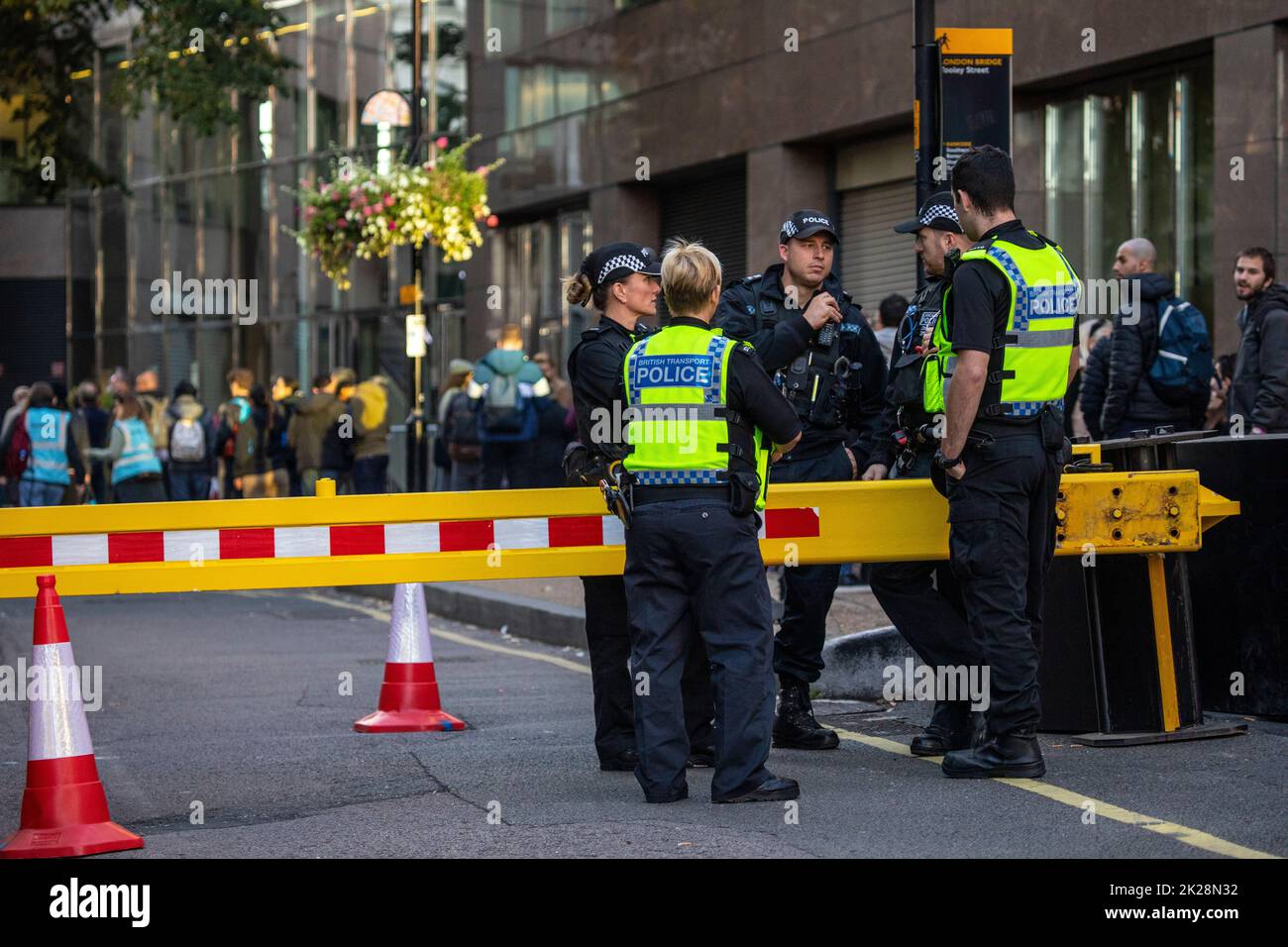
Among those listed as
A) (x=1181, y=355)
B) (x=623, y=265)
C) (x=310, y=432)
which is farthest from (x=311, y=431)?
(x=623, y=265)

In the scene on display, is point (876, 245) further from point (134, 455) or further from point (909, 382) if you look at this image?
point (909, 382)

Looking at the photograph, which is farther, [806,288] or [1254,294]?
[1254,294]

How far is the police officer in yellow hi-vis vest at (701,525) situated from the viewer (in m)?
6.94

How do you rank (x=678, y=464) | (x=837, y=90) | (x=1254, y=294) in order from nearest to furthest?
(x=678, y=464)
(x=1254, y=294)
(x=837, y=90)

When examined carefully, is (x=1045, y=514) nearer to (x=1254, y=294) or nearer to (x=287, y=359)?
(x=1254, y=294)

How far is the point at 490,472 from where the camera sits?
749 inches

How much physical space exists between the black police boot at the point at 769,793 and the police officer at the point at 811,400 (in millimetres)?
1256

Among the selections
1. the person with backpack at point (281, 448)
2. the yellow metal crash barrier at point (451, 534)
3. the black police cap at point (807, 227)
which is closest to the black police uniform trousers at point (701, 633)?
the yellow metal crash barrier at point (451, 534)

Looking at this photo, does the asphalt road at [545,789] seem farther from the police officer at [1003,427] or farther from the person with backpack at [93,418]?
the person with backpack at [93,418]

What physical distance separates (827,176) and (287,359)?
17.3 m

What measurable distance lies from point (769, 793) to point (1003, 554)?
119cm

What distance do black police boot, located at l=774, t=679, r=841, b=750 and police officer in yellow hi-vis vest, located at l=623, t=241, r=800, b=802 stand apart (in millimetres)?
1228

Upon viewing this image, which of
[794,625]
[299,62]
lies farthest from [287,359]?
[794,625]

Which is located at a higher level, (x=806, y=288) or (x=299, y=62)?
(x=299, y=62)
